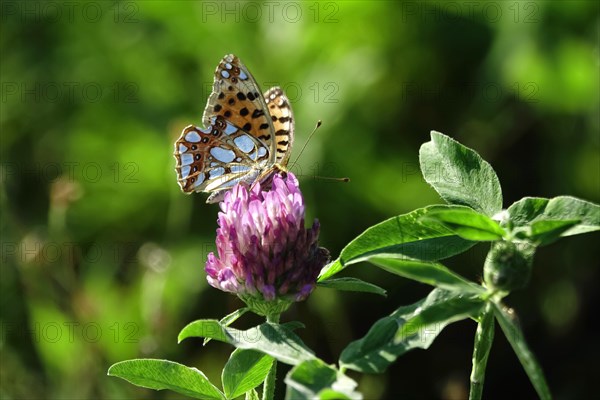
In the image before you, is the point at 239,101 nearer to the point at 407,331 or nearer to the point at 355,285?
the point at 355,285

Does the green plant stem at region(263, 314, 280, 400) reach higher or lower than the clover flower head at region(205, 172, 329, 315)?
lower

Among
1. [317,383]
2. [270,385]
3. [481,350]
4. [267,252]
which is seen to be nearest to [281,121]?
[267,252]

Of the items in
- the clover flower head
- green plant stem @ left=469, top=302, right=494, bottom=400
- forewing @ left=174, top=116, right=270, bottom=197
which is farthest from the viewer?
forewing @ left=174, top=116, right=270, bottom=197

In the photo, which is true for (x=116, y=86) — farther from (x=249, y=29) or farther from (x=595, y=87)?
(x=595, y=87)

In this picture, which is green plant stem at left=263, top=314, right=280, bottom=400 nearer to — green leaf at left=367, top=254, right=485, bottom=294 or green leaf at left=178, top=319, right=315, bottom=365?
green leaf at left=178, top=319, right=315, bottom=365

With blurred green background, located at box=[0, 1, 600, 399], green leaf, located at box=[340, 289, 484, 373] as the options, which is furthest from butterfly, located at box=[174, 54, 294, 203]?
blurred green background, located at box=[0, 1, 600, 399]

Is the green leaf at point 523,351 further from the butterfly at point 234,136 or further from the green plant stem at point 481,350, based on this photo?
the butterfly at point 234,136
